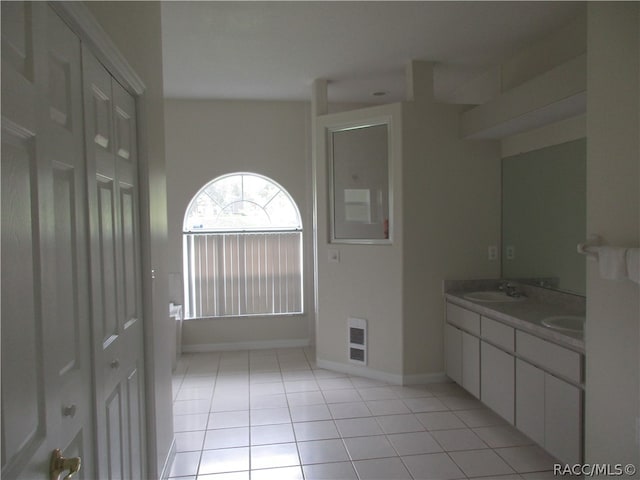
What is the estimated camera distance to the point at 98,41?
1489mm

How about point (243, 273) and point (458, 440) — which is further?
point (243, 273)

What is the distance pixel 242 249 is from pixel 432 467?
10.4 feet

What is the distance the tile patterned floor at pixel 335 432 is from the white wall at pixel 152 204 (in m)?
0.48

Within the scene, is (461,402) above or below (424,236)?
below

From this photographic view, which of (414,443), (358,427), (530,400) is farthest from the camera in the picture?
(358,427)

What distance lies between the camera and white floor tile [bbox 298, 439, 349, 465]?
263cm

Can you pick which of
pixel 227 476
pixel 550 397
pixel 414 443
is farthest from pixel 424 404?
pixel 227 476

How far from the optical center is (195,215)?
4.98 meters

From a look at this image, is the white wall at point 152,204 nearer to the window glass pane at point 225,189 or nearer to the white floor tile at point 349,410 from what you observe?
the white floor tile at point 349,410

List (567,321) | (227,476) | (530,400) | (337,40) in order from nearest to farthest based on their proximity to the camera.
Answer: (227,476), (530,400), (567,321), (337,40)

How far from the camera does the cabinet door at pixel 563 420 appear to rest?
2.22 m

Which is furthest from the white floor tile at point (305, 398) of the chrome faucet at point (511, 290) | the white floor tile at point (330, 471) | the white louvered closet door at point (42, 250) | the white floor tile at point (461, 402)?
the white louvered closet door at point (42, 250)

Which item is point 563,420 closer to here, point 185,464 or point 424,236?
point 424,236

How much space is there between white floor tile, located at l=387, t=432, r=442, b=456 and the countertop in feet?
3.06
